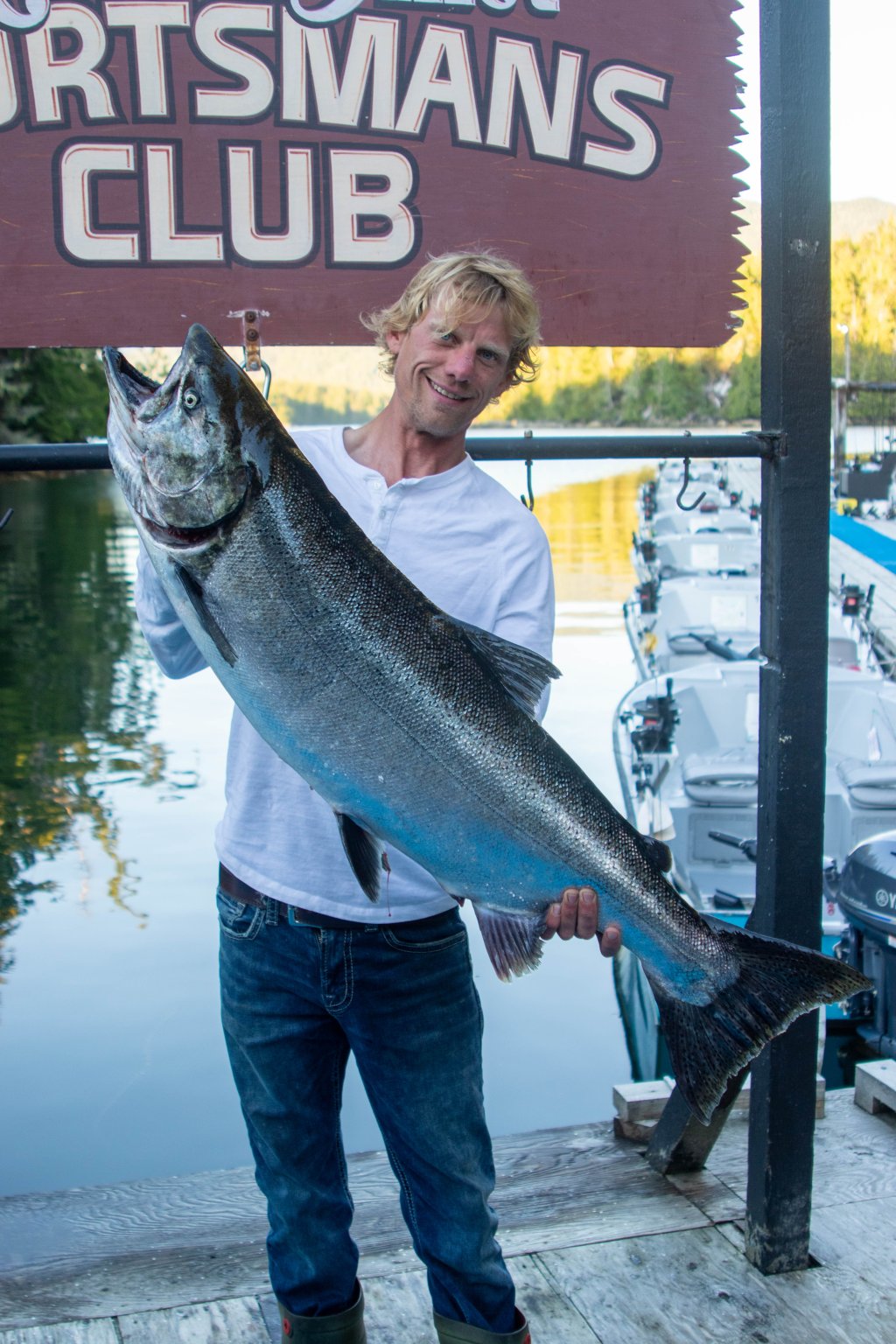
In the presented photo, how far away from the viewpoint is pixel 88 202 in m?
2.93

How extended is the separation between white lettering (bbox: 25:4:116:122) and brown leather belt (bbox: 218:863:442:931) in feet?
5.91

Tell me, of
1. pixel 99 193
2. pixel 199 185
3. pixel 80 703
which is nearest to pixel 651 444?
pixel 199 185

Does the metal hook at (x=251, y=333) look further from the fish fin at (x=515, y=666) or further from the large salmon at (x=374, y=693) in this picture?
the fish fin at (x=515, y=666)

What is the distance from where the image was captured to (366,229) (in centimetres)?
304

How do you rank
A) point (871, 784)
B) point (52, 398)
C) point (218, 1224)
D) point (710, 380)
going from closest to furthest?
1. point (218, 1224)
2. point (871, 784)
3. point (52, 398)
4. point (710, 380)

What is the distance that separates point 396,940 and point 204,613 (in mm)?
716

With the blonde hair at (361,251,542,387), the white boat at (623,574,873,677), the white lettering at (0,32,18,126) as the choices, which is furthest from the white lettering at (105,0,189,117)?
the white boat at (623,574,873,677)

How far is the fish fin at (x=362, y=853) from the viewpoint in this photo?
7.02 feet

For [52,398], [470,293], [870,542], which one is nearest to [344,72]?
[470,293]

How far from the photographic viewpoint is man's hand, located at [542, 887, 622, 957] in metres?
2.27

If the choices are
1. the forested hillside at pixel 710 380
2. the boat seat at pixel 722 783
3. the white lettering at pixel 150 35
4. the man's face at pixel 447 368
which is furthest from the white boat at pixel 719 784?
the forested hillside at pixel 710 380

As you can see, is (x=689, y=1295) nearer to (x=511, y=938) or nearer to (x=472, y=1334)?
(x=472, y=1334)

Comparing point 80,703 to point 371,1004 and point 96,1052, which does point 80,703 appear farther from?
point 371,1004

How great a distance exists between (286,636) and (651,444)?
1.34 m
